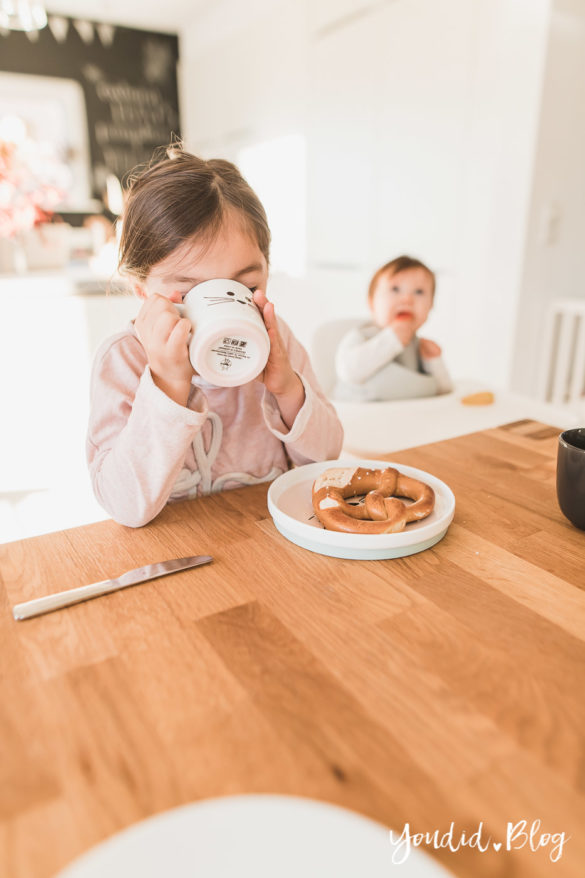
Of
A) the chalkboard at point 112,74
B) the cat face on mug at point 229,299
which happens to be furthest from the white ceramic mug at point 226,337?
the chalkboard at point 112,74

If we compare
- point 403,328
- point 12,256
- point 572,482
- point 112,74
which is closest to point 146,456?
point 572,482

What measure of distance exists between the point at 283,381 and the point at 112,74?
18.2 feet

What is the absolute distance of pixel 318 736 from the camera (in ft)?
1.35

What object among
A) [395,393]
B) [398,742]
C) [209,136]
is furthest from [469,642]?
[209,136]

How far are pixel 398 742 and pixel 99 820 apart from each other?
195 millimetres

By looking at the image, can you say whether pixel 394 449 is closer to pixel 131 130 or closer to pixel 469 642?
pixel 469 642

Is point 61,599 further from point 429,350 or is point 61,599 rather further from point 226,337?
point 429,350

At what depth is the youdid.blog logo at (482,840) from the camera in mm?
334

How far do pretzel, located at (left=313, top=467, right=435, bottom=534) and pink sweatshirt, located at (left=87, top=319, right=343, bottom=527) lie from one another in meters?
0.16

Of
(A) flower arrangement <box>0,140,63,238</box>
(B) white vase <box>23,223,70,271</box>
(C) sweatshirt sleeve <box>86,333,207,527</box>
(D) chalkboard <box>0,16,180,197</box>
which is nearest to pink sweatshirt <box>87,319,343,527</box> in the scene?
(C) sweatshirt sleeve <box>86,333,207,527</box>

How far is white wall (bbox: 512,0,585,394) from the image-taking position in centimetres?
249

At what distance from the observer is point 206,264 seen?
0.80 metres

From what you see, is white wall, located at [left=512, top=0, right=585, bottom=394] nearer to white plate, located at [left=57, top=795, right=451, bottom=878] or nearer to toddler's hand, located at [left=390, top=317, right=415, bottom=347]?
toddler's hand, located at [left=390, top=317, right=415, bottom=347]

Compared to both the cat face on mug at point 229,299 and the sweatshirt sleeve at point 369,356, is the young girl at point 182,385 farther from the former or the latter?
the sweatshirt sleeve at point 369,356
